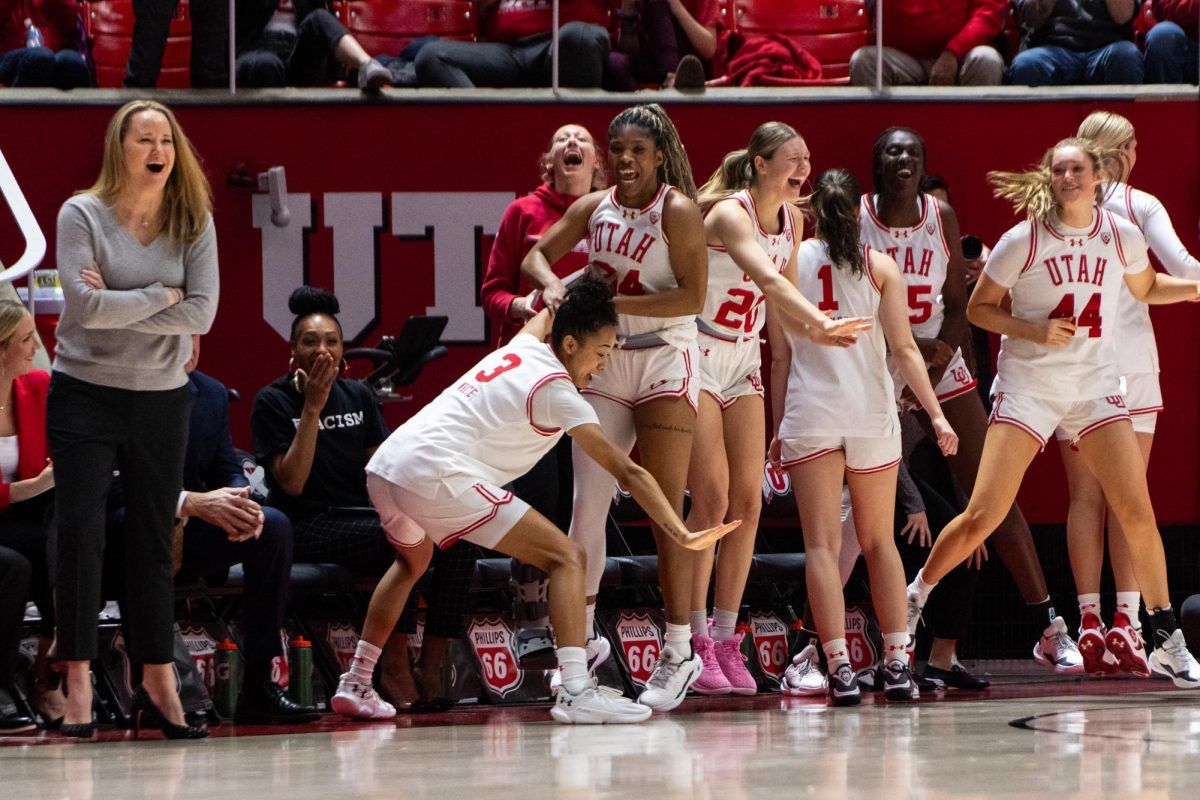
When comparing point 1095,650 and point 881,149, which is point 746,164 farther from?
point 1095,650

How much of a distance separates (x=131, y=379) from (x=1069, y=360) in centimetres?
322

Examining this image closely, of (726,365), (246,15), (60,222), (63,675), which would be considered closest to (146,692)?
(63,675)

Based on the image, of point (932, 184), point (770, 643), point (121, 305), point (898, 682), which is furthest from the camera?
point (932, 184)

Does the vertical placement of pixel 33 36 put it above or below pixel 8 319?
above

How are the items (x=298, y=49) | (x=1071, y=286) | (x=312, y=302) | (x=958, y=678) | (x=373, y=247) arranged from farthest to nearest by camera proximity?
(x=298, y=49) < (x=373, y=247) < (x=958, y=678) < (x=312, y=302) < (x=1071, y=286)

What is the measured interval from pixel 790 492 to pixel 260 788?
358 cm

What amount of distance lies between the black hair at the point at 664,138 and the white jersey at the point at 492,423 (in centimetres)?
82

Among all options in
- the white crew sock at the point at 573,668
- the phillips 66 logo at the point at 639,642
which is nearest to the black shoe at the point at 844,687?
the phillips 66 logo at the point at 639,642

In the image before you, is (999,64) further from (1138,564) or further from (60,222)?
(60,222)

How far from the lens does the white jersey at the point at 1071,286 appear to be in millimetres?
5945

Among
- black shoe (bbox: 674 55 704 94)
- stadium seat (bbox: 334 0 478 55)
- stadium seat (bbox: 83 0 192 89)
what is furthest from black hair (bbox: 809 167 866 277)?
stadium seat (bbox: 83 0 192 89)

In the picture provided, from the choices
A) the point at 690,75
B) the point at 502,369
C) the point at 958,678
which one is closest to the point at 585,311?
the point at 502,369

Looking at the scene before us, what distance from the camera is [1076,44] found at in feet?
26.6

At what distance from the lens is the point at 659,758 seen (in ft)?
13.6
